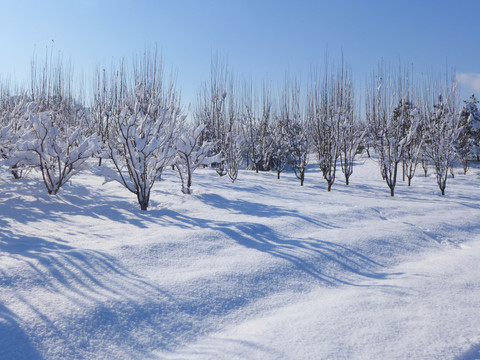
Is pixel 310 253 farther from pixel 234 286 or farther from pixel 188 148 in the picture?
pixel 188 148

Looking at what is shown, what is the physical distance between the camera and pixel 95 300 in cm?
188

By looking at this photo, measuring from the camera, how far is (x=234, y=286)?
2199mm

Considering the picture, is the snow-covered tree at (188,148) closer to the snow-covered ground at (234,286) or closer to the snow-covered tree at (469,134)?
the snow-covered ground at (234,286)

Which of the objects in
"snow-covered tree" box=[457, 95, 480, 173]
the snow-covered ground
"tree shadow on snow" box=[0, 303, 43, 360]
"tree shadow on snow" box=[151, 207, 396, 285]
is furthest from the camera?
"snow-covered tree" box=[457, 95, 480, 173]

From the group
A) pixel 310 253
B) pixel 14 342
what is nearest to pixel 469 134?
pixel 310 253

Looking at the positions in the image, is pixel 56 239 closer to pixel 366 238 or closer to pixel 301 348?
pixel 301 348

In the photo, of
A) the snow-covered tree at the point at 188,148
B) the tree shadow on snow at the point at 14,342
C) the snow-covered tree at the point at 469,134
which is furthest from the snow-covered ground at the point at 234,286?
the snow-covered tree at the point at 469,134

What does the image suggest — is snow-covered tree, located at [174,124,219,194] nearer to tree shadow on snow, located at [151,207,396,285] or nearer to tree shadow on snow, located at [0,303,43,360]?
tree shadow on snow, located at [151,207,396,285]

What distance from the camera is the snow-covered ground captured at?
63.1 inches

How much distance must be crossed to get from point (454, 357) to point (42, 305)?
78.8 inches

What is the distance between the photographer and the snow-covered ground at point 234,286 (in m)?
1.60

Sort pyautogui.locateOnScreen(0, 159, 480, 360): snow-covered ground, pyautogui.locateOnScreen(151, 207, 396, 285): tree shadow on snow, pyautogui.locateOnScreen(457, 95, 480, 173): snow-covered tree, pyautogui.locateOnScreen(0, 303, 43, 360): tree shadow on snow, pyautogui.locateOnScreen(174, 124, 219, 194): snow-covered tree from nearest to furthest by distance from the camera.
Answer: pyautogui.locateOnScreen(0, 303, 43, 360): tree shadow on snow < pyautogui.locateOnScreen(0, 159, 480, 360): snow-covered ground < pyautogui.locateOnScreen(151, 207, 396, 285): tree shadow on snow < pyautogui.locateOnScreen(174, 124, 219, 194): snow-covered tree < pyautogui.locateOnScreen(457, 95, 480, 173): snow-covered tree

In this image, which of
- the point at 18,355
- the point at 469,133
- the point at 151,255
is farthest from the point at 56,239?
the point at 469,133

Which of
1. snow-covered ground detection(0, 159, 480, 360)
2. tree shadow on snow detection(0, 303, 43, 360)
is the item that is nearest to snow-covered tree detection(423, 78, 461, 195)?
snow-covered ground detection(0, 159, 480, 360)
